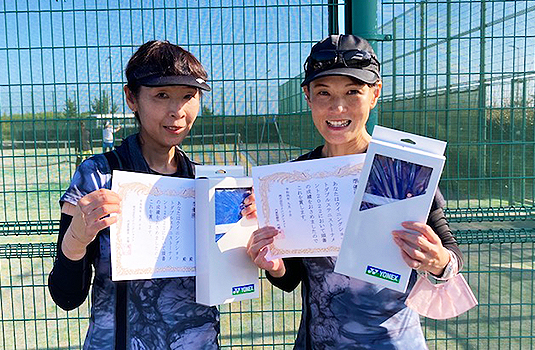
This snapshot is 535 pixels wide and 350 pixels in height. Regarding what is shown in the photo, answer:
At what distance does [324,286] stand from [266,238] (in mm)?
263

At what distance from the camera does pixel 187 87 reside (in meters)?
1.75

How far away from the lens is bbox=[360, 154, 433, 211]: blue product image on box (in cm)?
146

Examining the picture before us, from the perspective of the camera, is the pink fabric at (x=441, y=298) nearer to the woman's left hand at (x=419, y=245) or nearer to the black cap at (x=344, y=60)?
the woman's left hand at (x=419, y=245)

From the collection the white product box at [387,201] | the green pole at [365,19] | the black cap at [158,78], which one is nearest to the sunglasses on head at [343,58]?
the white product box at [387,201]

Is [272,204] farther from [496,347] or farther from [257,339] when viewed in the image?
[496,347]

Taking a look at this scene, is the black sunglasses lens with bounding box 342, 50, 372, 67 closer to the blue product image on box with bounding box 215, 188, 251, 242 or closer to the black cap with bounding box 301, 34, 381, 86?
the black cap with bounding box 301, 34, 381, 86

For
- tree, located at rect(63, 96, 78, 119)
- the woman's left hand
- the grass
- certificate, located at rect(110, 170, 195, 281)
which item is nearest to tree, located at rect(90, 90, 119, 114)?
tree, located at rect(63, 96, 78, 119)

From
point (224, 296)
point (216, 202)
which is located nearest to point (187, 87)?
point (216, 202)

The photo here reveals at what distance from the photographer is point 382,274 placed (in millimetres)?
1551

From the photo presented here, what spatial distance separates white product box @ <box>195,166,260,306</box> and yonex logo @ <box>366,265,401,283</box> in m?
0.41

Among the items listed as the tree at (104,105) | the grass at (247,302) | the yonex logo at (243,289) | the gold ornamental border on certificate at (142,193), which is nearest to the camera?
the gold ornamental border on certificate at (142,193)

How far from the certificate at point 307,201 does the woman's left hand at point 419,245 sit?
21 centimetres

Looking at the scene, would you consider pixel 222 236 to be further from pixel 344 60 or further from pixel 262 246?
pixel 344 60

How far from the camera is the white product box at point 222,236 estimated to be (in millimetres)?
1699
